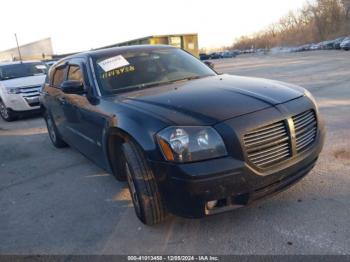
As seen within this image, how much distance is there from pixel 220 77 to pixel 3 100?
784cm

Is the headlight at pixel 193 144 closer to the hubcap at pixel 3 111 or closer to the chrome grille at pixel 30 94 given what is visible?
the chrome grille at pixel 30 94

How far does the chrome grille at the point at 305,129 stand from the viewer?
2957 millimetres

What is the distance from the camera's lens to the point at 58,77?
5492mm

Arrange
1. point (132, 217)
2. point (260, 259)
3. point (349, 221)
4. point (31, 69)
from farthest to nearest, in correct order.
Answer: point (31, 69) < point (132, 217) < point (349, 221) < point (260, 259)

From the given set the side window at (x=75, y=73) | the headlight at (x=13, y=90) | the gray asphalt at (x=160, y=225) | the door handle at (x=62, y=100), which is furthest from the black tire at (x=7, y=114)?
the side window at (x=75, y=73)

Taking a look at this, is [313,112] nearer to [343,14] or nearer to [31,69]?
[31,69]

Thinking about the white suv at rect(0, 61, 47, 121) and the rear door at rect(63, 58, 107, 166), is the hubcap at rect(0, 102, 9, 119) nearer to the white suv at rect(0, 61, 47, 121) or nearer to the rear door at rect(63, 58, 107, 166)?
the white suv at rect(0, 61, 47, 121)

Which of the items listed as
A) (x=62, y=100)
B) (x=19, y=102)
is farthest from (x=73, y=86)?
(x=19, y=102)

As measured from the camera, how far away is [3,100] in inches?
386

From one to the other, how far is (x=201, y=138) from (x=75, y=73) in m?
2.56

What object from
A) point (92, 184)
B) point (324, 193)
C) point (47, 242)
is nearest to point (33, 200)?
point (92, 184)

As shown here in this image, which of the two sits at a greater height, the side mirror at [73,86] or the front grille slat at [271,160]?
the side mirror at [73,86]

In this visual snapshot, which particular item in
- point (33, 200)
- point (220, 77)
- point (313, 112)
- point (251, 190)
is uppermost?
point (220, 77)

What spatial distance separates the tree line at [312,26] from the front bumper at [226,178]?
62376mm
